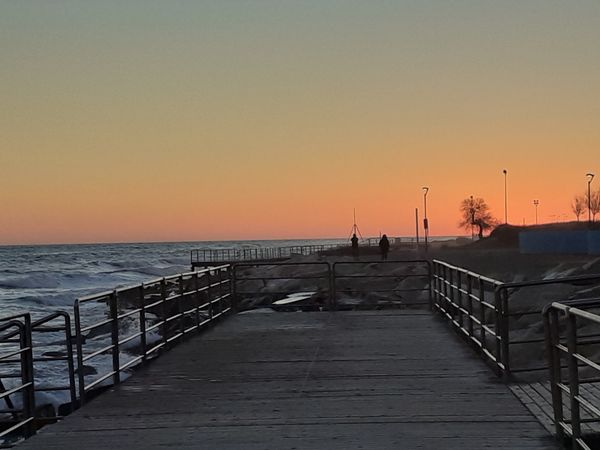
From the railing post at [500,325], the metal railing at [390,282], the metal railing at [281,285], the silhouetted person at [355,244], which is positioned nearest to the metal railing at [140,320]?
the metal railing at [281,285]

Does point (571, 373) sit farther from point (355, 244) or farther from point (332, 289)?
point (355, 244)

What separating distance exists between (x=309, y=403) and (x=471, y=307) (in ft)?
14.4

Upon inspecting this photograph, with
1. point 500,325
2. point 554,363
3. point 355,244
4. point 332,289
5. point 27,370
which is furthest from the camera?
point 355,244

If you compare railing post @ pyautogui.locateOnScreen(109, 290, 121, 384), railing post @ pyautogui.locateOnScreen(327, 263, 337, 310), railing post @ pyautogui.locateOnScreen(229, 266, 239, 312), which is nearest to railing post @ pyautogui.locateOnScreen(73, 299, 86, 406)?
railing post @ pyautogui.locateOnScreen(109, 290, 121, 384)

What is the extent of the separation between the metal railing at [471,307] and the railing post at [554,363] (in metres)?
2.16

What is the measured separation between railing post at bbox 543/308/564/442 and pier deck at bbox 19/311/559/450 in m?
0.16

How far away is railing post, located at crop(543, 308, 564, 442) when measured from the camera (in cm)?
601

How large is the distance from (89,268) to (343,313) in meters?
87.1

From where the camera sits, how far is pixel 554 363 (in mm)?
6152

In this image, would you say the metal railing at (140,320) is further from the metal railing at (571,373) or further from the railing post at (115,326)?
the metal railing at (571,373)

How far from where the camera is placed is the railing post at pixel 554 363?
19.7 feet

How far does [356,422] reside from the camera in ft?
22.3

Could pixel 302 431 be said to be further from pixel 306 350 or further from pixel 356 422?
pixel 306 350

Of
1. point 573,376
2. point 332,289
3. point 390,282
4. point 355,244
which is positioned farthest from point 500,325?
point 355,244
